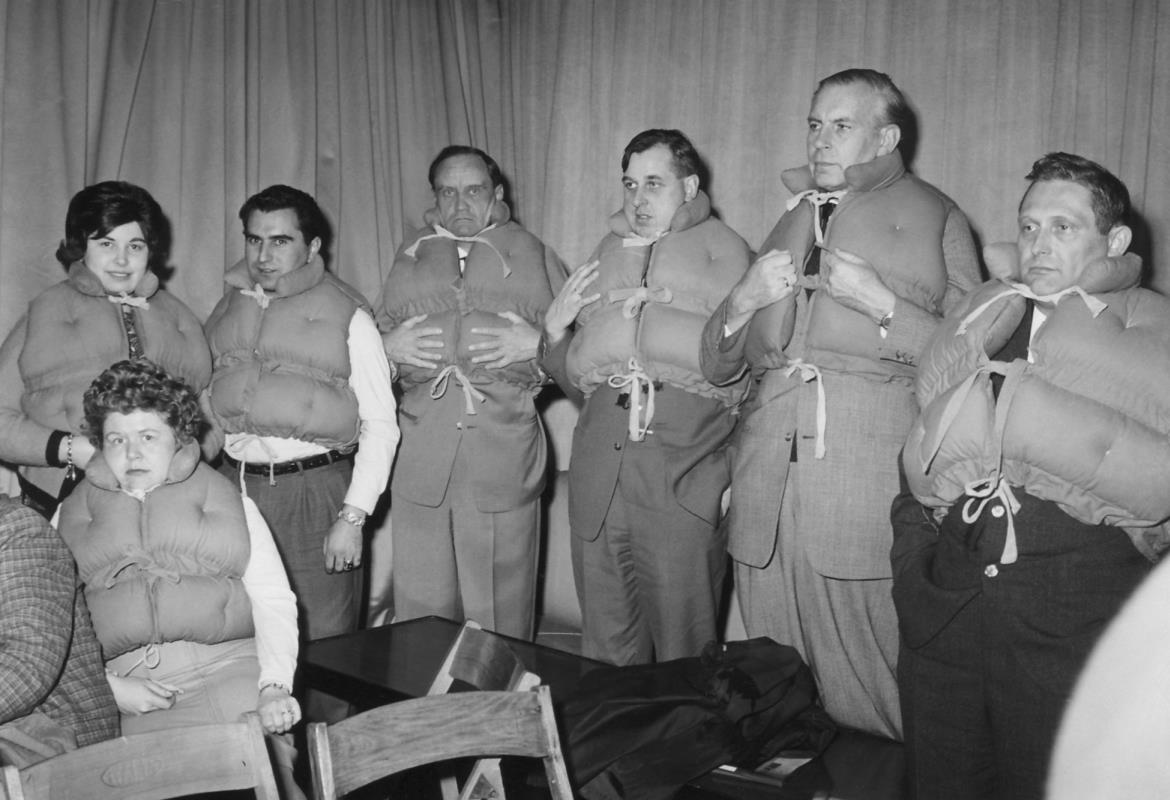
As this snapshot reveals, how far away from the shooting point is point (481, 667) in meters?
2.26

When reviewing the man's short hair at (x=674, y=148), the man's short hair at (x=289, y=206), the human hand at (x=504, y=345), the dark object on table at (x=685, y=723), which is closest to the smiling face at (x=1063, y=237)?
the dark object on table at (x=685, y=723)

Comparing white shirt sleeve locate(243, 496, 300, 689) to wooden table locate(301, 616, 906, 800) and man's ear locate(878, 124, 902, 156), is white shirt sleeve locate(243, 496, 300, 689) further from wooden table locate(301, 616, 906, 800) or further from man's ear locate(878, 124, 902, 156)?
man's ear locate(878, 124, 902, 156)

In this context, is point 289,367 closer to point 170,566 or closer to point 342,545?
point 342,545

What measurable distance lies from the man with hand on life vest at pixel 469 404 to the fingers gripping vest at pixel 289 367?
0.25m

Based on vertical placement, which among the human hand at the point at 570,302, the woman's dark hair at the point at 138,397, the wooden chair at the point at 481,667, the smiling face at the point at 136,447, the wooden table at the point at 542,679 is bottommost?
the wooden table at the point at 542,679

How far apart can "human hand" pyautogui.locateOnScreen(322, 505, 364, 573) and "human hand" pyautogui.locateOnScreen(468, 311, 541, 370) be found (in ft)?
1.96

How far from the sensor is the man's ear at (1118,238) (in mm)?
2049

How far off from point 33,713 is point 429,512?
1.48m

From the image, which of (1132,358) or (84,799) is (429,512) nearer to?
(84,799)

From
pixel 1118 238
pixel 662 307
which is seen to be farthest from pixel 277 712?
pixel 1118 238

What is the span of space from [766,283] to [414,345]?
122cm

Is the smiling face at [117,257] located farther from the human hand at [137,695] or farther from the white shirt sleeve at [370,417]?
the human hand at [137,695]

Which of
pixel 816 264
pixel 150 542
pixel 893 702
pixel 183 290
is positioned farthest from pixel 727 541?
pixel 183 290

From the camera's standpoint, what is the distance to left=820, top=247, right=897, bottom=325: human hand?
7.93ft
